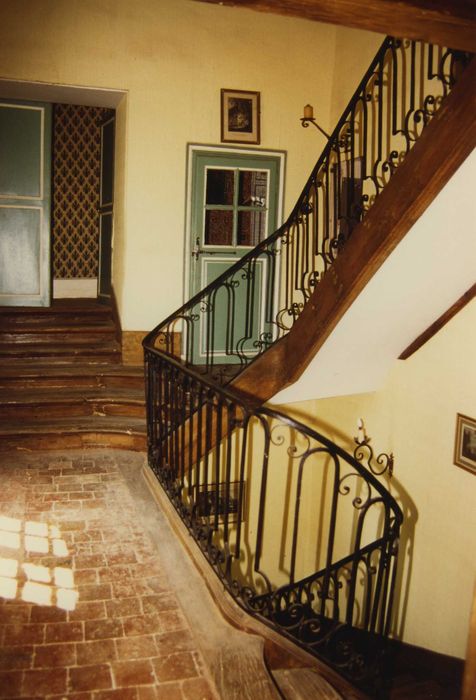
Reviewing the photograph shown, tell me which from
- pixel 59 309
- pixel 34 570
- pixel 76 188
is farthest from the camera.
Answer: pixel 76 188

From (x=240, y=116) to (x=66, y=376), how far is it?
3.02m

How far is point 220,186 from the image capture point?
6.31m

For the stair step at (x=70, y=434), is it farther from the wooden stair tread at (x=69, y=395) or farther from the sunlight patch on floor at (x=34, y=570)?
the sunlight patch on floor at (x=34, y=570)

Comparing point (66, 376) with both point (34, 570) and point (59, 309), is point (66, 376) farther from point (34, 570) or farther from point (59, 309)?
point (34, 570)

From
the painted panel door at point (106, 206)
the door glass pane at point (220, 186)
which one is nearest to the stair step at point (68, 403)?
the painted panel door at point (106, 206)

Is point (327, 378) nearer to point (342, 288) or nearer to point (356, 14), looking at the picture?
point (342, 288)

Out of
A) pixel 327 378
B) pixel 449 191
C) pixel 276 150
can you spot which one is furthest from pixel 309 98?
pixel 449 191

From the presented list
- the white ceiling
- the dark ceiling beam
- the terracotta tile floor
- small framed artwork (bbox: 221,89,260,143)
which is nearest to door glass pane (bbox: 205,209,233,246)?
small framed artwork (bbox: 221,89,260,143)

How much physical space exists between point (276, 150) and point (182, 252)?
55.4 inches

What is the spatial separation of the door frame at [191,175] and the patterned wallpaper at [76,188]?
2.75m

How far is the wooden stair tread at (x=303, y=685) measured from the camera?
104 inches

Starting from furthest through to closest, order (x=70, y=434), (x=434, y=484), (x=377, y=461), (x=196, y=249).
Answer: (x=196, y=249), (x=377, y=461), (x=70, y=434), (x=434, y=484)

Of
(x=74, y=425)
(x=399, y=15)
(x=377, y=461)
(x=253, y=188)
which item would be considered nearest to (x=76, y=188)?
(x=253, y=188)

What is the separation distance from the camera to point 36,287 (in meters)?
6.51
